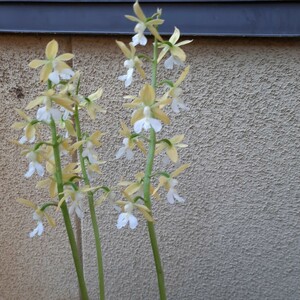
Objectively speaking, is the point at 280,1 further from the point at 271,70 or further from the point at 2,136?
the point at 2,136

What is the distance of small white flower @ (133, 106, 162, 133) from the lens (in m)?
1.18

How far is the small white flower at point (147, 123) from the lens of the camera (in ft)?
3.88

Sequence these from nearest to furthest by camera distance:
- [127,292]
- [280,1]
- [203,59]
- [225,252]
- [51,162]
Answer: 1. [51,162]
2. [280,1]
3. [203,59]
4. [225,252]
5. [127,292]

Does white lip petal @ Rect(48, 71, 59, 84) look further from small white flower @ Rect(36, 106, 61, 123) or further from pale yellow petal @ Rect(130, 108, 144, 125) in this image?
pale yellow petal @ Rect(130, 108, 144, 125)

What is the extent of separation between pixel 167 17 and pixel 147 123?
65 cm

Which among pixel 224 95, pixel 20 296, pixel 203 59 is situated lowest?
pixel 20 296

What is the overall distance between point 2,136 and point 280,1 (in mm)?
1028

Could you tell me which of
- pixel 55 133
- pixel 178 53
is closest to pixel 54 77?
pixel 55 133

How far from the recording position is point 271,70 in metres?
1.71

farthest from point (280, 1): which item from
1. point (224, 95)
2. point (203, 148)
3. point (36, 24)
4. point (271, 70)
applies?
point (36, 24)

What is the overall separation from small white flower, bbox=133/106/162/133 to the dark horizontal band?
594 millimetres

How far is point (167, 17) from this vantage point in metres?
1.73

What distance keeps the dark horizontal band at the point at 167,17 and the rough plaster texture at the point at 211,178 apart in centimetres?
4

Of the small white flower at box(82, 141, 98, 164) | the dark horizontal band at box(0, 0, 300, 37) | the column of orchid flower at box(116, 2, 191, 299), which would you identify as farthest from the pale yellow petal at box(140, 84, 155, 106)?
the dark horizontal band at box(0, 0, 300, 37)
